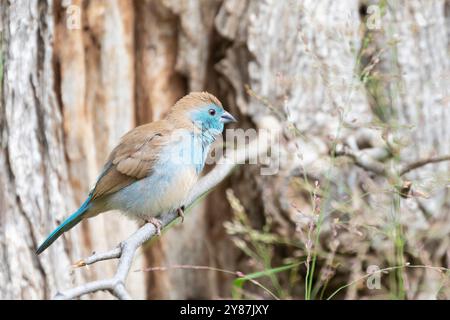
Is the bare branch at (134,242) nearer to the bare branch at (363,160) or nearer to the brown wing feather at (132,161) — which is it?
the brown wing feather at (132,161)

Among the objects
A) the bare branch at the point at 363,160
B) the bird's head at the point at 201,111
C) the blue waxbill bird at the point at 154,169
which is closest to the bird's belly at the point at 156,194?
the blue waxbill bird at the point at 154,169

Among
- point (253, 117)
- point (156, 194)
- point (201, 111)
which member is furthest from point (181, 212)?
point (253, 117)

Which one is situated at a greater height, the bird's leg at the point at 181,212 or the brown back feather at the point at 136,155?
the brown back feather at the point at 136,155

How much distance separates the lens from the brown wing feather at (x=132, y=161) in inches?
147

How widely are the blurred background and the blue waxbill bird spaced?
19.1 inches

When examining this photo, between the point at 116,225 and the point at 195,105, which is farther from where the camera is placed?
the point at 116,225

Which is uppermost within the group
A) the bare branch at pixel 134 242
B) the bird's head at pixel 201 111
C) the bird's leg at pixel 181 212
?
the bird's head at pixel 201 111

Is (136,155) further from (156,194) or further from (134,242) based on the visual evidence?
(134,242)
